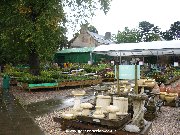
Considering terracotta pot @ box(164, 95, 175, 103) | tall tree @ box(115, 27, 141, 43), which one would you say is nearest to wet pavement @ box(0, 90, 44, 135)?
terracotta pot @ box(164, 95, 175, 103)

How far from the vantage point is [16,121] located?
8.45 metres

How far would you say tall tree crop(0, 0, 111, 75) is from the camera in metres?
16.4

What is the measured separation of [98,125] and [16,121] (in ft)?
9.60

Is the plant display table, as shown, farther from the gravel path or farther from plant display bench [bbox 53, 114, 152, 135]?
plant display bench [bbox 53, 114, 152, 135]

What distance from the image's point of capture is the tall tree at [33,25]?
16438 mm

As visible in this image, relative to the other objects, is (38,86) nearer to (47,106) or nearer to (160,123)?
(47,106)

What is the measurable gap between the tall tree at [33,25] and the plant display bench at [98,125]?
9.79m

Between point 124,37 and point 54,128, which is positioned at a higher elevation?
point 124,37

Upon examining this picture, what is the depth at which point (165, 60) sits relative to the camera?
3662cm

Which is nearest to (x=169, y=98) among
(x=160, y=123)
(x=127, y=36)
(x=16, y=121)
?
(x=160, y=123)

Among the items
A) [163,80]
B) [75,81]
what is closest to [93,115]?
[75,81]

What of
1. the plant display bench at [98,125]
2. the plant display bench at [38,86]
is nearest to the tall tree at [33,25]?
the plant display bench at [38,86]

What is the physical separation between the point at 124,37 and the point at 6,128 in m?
63.9

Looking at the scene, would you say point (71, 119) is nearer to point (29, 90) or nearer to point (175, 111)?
point (175, 111)
